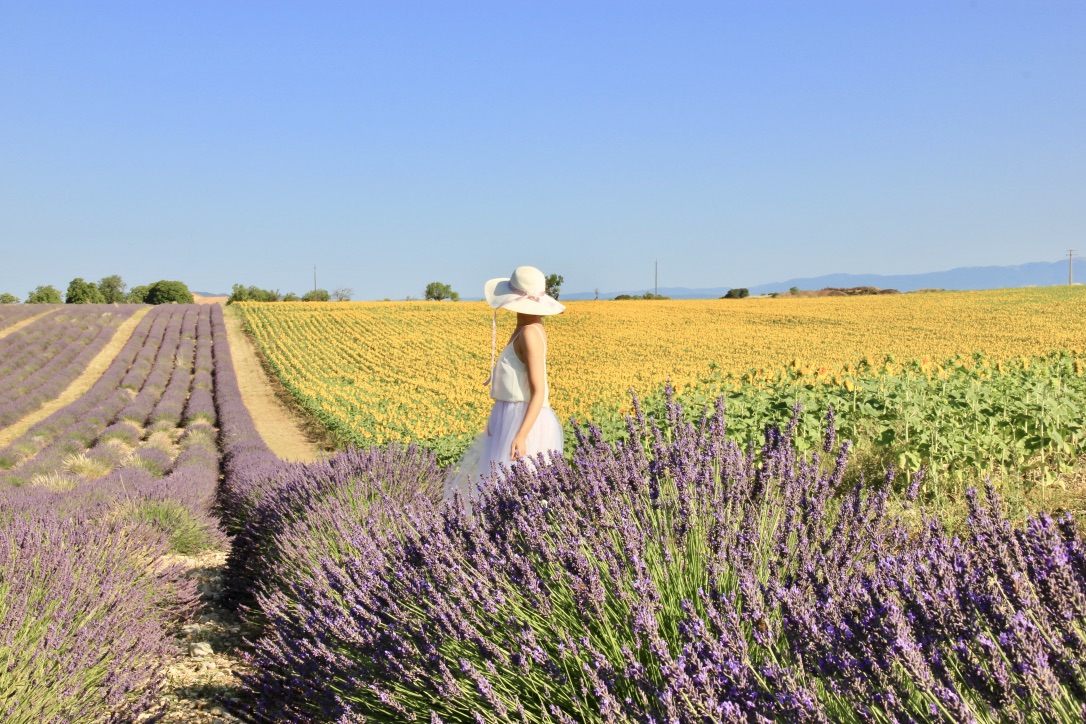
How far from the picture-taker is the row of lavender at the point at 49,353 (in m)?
21.9

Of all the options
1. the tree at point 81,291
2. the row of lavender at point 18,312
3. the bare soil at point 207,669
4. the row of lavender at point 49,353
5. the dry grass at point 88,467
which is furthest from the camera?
the tree at point 81,291

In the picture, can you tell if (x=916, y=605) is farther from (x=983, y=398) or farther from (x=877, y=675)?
(x=983, y=398)

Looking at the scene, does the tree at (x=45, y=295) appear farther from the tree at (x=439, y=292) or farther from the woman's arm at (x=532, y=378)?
the woman's arm at (x=532, y=378)

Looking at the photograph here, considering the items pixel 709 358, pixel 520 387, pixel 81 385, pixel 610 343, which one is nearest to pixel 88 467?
pixel 520 387

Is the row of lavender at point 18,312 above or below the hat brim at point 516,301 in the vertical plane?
above

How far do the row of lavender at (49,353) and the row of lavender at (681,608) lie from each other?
789 inches

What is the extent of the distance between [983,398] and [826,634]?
252 inches

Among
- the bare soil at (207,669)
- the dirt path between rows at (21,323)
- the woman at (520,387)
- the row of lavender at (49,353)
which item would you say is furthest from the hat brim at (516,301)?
the dirt path between rows at (21,323)

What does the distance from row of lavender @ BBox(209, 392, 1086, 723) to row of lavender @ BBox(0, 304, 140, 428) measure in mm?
20041

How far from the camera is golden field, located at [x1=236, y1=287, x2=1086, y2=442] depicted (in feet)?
55.1

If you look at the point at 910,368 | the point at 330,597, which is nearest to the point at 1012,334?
the point at 910,368

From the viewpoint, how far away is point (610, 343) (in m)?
26.7

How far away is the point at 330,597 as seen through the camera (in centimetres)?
334

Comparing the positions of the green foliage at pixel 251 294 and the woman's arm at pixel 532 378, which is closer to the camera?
the woman's arm at pixel 532 378
